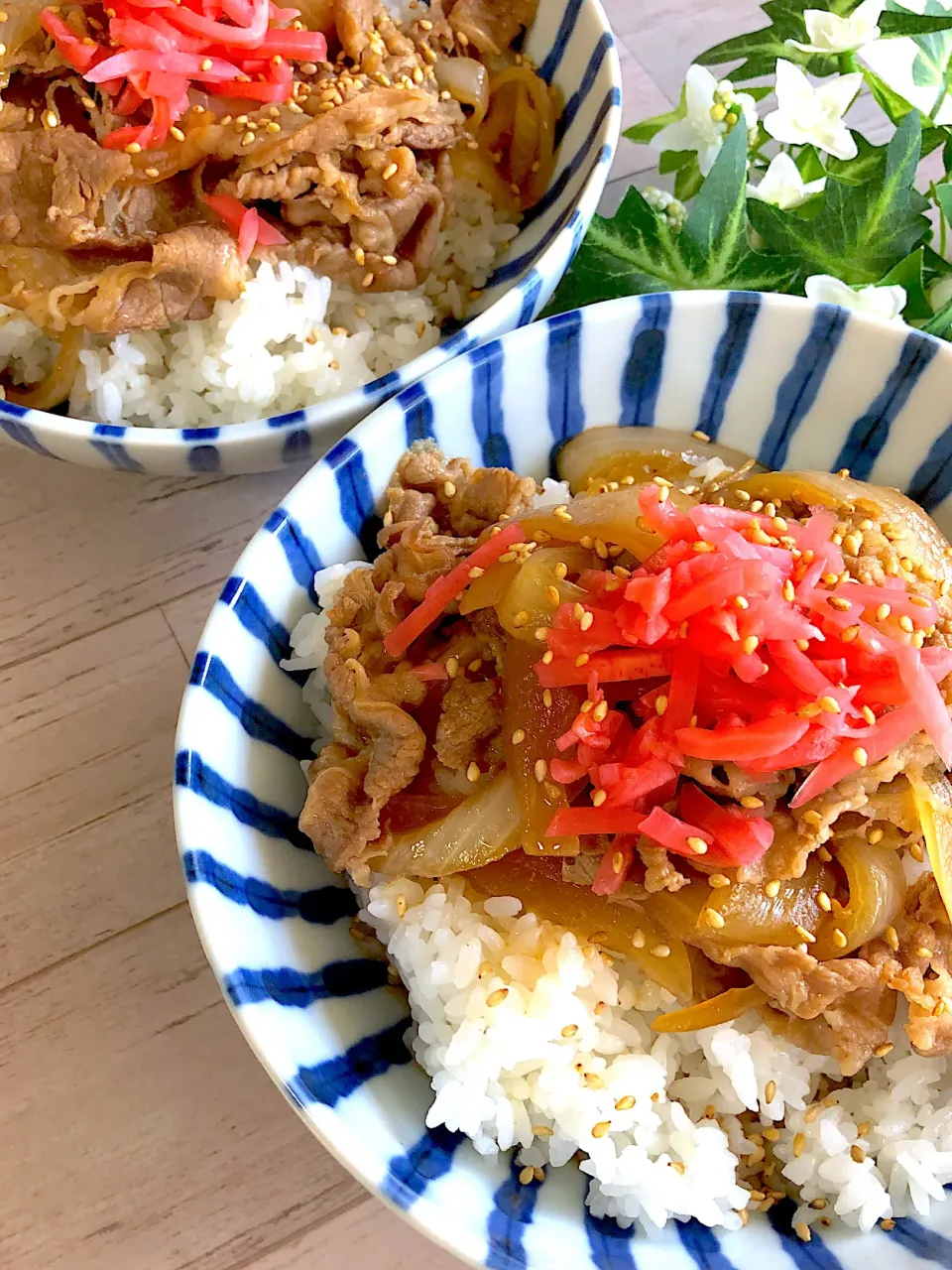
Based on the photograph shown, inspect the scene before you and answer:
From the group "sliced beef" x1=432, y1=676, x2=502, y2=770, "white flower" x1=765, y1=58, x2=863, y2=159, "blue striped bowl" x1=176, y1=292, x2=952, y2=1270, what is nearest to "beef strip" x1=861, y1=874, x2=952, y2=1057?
"blue striped bowl" x1=176, y1=292, x2=952, y2=1270

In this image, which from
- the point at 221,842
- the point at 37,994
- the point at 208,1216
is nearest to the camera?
the point at 221,842

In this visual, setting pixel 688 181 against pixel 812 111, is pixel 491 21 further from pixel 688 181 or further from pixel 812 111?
pixel 812 111

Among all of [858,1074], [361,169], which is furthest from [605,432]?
[858,1074]

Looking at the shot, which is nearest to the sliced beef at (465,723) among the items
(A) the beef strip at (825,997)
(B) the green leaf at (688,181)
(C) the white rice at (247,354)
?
(A) the beef strip at (825,997)

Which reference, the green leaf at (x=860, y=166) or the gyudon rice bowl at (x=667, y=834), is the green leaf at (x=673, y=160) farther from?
the gyudon rice bowl at (x=667, y=834)

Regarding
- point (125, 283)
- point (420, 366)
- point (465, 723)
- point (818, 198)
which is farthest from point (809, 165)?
point (465, 723)

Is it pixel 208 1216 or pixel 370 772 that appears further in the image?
pixel 208 1216

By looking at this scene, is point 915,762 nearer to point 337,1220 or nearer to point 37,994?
point 337,1220
